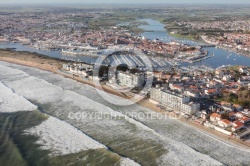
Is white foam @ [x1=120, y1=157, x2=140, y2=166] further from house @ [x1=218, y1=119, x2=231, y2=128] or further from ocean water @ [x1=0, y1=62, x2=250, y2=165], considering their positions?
house @ [x1=218, y1=119, x2=231, y2=128]

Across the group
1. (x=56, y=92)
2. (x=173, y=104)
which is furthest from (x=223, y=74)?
(x=56, y=92)

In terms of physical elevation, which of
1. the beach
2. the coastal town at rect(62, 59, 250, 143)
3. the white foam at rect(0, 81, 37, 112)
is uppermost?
the coastal town at rect(62, 59, 250, 143)

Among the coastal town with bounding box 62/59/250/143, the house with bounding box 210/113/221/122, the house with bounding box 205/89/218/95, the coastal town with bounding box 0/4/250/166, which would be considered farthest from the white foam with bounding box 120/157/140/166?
the house with bounding box 205/89/218/95

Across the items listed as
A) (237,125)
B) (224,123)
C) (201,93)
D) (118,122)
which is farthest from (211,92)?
(118,122)

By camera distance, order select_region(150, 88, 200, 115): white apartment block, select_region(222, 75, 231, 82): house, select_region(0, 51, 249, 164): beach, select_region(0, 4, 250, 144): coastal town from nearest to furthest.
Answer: select_region(0, 51, 249, 164): beach
select_region(0, 4, 250, 144): coastal town
select_region(150, 88, 200, 115): white apartment block
select_region(222, 75, 231, 82): house

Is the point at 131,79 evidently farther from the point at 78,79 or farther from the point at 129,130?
the point at 129,130
